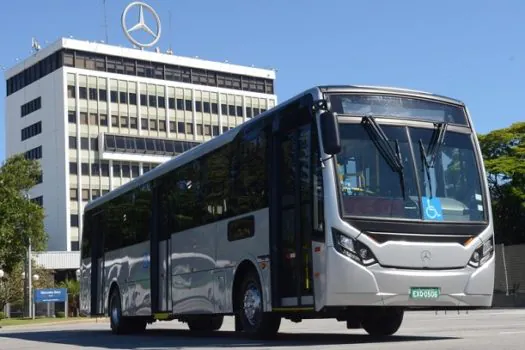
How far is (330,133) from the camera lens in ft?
42.7

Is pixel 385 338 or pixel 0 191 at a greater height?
pixel 0 191

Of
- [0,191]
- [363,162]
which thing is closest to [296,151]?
[363,162]

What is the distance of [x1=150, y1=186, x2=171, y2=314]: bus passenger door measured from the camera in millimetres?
19031

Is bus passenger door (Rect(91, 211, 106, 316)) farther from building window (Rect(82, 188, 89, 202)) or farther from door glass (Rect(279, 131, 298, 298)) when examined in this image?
building window (Rect(82, 188, 89, 202))

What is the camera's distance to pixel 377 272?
13.0 m

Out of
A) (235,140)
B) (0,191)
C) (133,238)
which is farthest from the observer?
(0,191)

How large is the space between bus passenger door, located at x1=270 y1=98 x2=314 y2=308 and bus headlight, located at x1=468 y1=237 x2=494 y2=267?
2370 mm

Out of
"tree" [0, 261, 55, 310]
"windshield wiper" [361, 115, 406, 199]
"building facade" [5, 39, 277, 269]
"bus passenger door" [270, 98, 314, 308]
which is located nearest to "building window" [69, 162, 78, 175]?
"building facade" [5, 39, 277, 269]

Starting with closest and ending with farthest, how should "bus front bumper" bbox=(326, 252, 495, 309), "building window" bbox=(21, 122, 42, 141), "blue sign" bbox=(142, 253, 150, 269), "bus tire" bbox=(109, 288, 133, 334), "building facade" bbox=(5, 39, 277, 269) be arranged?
"bus front bumper" bbox=(326, 252, 495, 309)
"blue sign" bbox=(142, 253, 150, 269)
"bus tire" bbox=(109, 288, 133, 334)
"building facade" bbox=(5, 39, 277, 269)
"building window" bbox=(21, 122, 42, 141)

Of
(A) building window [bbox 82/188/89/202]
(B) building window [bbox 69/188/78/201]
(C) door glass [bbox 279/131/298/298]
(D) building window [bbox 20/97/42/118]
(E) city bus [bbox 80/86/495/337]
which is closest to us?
(E) city bus [bbox 80/86/495/337]

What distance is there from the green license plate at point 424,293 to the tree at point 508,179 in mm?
45845

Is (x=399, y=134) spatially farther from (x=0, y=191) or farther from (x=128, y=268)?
(x=0, y=191)

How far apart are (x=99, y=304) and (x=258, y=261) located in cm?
1040

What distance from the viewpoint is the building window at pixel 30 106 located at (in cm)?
10162
